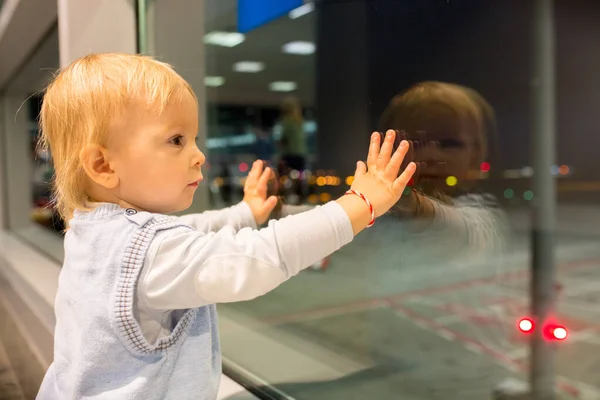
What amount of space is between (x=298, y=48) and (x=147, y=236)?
5204 millimetres

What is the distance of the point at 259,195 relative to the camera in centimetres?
109

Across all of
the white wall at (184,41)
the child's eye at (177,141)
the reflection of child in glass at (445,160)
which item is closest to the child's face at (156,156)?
the child's eye at (177,141)

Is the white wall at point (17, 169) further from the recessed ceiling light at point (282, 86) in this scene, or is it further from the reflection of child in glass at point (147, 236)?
the recessed ceiling light at point (282, 86)

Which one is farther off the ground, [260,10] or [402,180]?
[260,10]

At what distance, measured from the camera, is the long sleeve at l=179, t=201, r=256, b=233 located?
1.02 metres

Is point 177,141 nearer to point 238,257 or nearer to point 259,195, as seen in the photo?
point 238,257

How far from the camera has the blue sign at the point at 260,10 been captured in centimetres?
163

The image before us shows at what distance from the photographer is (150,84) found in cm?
75

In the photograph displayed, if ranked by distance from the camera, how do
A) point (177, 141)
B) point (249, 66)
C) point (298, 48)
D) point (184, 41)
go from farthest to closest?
point (249, 66) → point (298, 48) → point (184, 41) → point (177, 141)

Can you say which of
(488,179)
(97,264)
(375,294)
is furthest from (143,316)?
(375,294)

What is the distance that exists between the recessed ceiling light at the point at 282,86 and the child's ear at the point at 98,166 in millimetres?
7525

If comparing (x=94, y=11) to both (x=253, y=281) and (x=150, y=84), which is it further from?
(x=253, y=281)

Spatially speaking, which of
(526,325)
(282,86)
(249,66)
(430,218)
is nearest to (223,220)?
(430,218)

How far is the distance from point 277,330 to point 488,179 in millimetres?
1012
